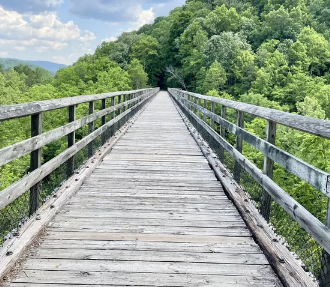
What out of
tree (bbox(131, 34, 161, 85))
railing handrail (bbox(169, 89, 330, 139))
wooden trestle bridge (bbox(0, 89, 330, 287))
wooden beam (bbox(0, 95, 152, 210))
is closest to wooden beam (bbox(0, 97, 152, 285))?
wooden trestle bridge (bbox(0, 89, 330, 287))

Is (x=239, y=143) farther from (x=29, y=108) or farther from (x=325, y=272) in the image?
(x=29, y=108)

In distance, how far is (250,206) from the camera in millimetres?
3508

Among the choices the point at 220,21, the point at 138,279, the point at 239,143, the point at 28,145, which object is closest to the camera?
the point at 138,279

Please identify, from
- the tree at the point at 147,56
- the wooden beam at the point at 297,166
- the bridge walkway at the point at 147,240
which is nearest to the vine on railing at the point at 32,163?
the bridge walkway at the point at 147,240

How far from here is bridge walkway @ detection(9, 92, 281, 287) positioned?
2309mm

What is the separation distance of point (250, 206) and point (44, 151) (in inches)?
1337

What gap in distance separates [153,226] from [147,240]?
→ 0.30m

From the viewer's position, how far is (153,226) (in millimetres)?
3135

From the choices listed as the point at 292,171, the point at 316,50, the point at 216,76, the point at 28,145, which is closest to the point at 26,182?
the point at 28,145

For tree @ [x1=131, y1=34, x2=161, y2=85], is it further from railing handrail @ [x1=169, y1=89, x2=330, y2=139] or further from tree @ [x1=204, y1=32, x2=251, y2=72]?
railing handrail @ [x1=169, y1=89, x2=330, y2=139]

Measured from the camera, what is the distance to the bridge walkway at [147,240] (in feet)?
7.57

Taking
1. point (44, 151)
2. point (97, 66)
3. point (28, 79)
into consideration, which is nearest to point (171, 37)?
point (97, 66)

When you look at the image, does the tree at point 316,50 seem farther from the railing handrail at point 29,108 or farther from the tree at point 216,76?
the railing handrail at point 29,108

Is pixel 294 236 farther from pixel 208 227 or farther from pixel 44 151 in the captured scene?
pixel 44 151
